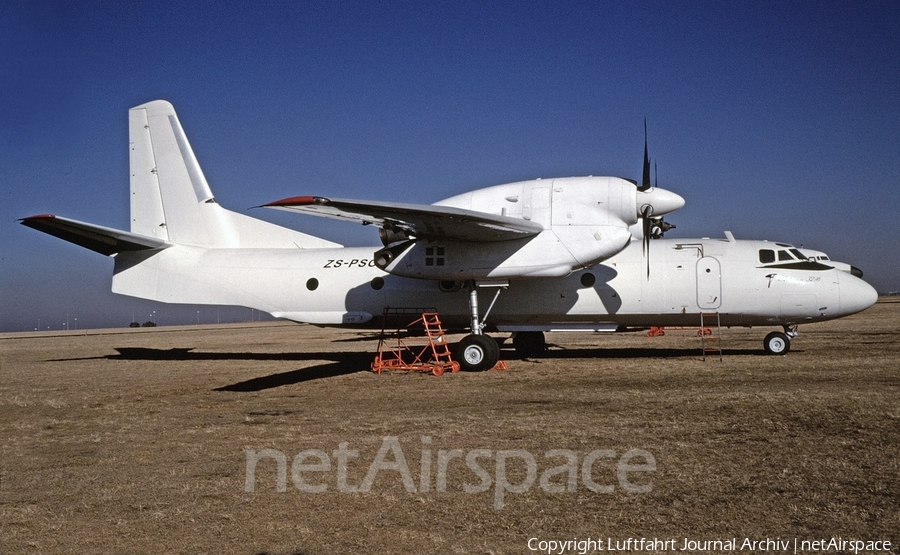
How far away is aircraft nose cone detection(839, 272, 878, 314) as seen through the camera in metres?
16.7

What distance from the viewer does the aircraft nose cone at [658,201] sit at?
15.3 metres

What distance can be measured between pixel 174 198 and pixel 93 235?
2.72 m

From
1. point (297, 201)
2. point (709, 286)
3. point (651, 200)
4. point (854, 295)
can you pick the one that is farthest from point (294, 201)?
point (854, 295)

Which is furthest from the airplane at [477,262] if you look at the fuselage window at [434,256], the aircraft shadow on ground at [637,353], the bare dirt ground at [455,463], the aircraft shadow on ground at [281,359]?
the bare dirt ground at [455,463]

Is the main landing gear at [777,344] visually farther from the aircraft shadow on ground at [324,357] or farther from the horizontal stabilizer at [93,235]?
the horizontal stabilizer at [93,235]

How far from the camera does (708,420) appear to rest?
26.8ft

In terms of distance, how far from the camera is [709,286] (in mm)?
17000

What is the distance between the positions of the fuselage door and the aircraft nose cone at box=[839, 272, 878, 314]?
293 cm

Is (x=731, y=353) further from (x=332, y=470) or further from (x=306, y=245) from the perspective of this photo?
(x=332, y=470)

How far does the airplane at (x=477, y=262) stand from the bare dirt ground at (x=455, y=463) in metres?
3.37

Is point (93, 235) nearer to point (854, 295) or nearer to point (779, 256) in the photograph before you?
point (779, 256)

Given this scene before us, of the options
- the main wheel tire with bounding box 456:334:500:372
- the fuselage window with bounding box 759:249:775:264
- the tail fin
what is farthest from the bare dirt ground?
the tail fin

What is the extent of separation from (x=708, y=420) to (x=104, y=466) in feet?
21.9

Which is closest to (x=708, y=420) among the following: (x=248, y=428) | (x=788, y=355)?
(x=248, y=428)
